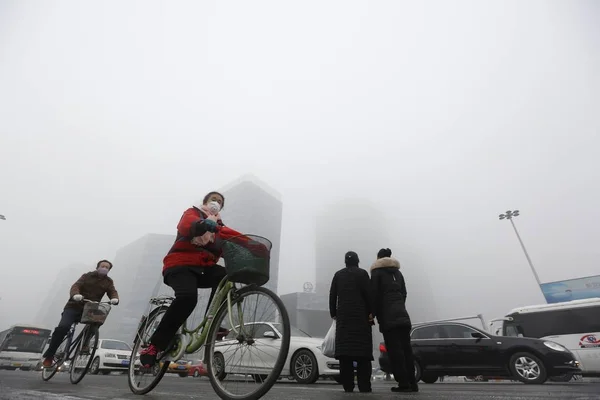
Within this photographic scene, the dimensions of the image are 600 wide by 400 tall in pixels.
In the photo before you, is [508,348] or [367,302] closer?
[367,302]

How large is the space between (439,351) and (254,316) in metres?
8.61

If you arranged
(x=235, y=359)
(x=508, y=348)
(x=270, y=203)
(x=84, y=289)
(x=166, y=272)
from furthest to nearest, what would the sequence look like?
(x=270, y=203), (x=508, y=348), (x=84, y=289), (x=166, y=272), (x=235, y=359)

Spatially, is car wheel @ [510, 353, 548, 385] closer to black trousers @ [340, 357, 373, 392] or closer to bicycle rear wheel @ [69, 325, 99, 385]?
black trousers @ [340, 357, 373, 392]

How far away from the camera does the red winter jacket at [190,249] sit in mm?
3181

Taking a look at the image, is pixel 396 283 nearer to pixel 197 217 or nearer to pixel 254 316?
pixel 254 316

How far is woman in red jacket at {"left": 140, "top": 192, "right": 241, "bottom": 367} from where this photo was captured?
313 centimetres

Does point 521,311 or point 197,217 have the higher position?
point 521,311

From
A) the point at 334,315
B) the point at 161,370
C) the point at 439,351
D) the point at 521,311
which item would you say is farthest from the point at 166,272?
the point at 521,311

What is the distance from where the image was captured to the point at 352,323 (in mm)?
4762

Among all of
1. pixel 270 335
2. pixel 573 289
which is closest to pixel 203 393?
pixel 270 335

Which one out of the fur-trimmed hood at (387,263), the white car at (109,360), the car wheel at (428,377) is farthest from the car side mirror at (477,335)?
the white car at (109,360)

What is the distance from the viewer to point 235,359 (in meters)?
2.88

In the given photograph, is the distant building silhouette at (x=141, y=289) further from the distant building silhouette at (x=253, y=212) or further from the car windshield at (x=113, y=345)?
the car windshield at (x=113, y=345)

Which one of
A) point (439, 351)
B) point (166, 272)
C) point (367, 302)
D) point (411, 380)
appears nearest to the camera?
point (166, 272)
